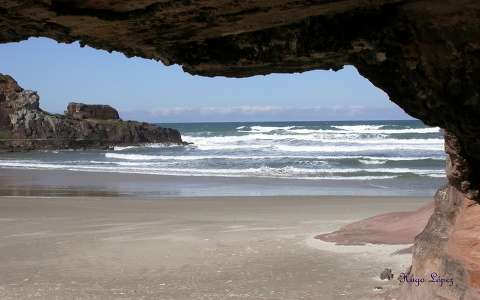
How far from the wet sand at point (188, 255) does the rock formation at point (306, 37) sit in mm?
3332

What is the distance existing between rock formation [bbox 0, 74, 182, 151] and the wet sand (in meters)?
35.2

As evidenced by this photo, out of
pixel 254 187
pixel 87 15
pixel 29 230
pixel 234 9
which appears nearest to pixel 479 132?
pixel 234 9

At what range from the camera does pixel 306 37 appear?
2.80 m

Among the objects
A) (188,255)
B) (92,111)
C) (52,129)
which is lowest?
(188,255)

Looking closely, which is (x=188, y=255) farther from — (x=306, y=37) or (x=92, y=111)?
(x=92, y=111)

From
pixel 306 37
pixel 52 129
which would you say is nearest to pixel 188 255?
pixel 306 37

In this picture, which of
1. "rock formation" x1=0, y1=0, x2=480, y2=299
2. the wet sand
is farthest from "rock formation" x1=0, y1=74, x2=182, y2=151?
"rock formation" x1=0, y1=0, x2=480, y2=299

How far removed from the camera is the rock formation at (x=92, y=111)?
2156 inches

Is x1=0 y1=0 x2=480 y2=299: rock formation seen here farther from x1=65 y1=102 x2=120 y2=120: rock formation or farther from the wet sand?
x1=65 y1=102 x2=120 y2=120: rock formation

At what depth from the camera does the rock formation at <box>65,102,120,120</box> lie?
180 ft

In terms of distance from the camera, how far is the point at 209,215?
11.8 meters

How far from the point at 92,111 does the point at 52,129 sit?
8220mm

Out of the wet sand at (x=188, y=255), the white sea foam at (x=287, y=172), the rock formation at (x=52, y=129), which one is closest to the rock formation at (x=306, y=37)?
the wet sand at (x=188, y=255)

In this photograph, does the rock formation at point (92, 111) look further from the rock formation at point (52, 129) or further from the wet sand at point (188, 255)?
the wet sand at point (188, 255)
